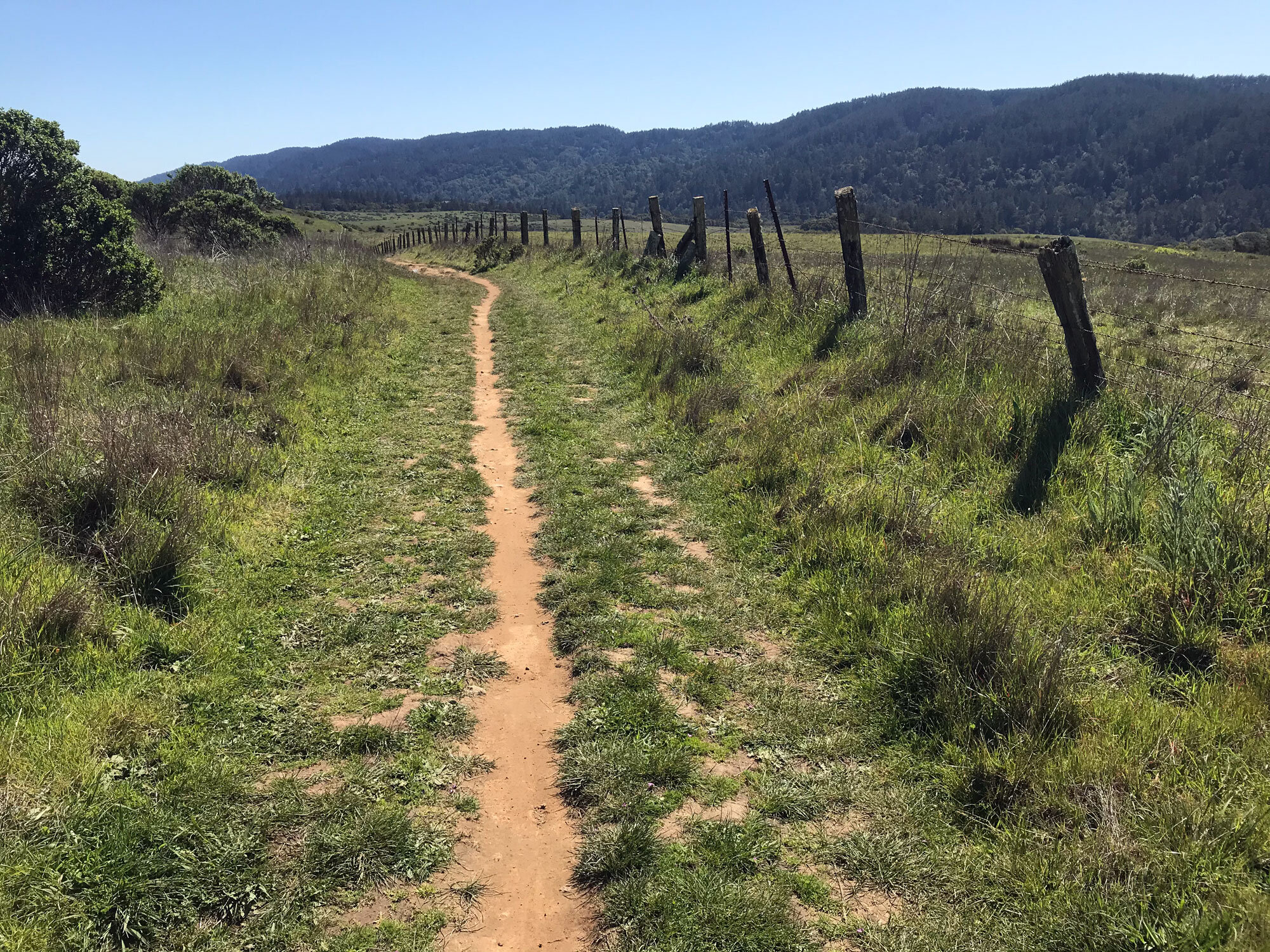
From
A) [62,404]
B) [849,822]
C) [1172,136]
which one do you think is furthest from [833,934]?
[1172,136]

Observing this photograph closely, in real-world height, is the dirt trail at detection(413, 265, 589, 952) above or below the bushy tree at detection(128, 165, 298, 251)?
below

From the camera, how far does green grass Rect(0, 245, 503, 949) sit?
276cm

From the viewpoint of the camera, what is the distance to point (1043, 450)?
5863mm

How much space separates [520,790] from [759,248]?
11.7m

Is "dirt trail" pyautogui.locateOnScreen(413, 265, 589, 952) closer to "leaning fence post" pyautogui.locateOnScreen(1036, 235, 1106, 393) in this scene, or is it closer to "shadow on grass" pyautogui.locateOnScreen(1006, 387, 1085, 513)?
"shadow on grass" pyautogui.locateOnScreen(1006, 387, 1085, 513)

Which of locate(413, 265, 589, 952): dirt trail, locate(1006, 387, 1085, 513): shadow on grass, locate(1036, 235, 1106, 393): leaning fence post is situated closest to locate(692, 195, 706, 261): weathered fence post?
locate(1036, 235, 1106, 393): leaning fence post

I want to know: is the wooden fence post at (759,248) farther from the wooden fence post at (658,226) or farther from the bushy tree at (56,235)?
the bushy tree at (56,235)

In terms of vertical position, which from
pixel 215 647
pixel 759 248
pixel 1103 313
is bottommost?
pixel 215 647

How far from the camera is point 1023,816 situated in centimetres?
300

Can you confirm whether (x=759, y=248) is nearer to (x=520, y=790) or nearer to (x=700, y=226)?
(x=700, y=226)

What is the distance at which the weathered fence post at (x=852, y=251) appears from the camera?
30.5 feet

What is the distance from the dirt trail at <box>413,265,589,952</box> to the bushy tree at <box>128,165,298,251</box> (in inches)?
762

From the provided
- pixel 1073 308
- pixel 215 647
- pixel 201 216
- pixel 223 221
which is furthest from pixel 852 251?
pixel 201 216

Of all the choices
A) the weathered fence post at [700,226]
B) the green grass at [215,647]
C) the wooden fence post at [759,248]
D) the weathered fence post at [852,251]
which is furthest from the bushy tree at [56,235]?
the weathered fence post at [852,251]
